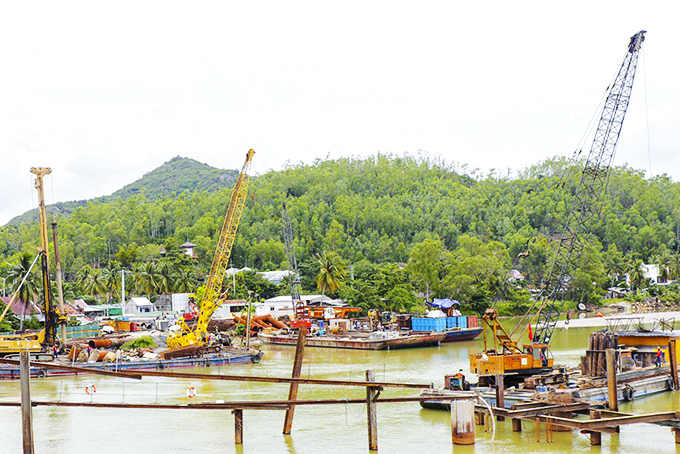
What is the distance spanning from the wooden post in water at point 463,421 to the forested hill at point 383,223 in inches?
2905

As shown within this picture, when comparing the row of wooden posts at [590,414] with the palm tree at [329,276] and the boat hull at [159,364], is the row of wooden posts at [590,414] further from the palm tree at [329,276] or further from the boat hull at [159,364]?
the palm tree at [329,276]

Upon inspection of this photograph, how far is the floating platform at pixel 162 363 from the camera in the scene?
39312 millimetres

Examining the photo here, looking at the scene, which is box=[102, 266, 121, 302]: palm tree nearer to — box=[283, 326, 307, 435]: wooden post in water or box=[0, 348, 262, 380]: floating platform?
box=[0, 348, 262, 380]: floating platform

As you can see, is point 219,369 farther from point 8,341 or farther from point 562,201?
point 562,201

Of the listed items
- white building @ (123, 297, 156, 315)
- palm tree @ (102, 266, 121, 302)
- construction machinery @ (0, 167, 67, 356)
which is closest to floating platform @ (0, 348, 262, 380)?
construction machinery @ (0, 167, 67, 356)

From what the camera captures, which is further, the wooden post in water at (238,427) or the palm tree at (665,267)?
the palm tree at (665,267)

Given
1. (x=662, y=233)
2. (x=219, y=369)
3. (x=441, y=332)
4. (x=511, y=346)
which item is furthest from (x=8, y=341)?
(x=662, y=233)

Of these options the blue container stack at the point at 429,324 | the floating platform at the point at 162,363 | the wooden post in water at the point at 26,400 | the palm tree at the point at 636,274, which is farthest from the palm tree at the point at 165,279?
the wooden post in water at the point at 26,400

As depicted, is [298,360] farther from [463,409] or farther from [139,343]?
[139,343]

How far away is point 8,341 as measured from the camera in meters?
39.9

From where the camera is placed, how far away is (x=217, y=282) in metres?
51.6

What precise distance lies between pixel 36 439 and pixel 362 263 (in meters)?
84.4

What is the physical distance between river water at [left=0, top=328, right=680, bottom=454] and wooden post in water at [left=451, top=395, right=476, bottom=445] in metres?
0.38

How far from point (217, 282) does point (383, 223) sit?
92.2 meters
